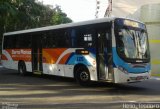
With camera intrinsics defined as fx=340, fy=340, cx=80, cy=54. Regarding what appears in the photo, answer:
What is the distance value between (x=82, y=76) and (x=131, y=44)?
9.89 ft

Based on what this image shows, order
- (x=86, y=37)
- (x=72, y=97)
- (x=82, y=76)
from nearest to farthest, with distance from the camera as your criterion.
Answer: (x=72, y=97)
(x=86, y=37)
(x=82, y=76)

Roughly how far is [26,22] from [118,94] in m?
28.4

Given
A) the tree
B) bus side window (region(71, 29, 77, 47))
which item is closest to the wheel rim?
bus side window (region(71, 29, 77, 47))

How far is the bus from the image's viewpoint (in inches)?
Result: 551

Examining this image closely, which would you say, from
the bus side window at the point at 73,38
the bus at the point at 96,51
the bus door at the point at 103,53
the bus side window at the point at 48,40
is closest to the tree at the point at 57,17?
the bus side window at the point at 48,40

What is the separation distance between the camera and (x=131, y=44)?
14258 millimetres

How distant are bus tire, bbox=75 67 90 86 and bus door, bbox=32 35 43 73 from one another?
13.1ft

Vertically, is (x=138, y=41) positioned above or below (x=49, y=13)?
below

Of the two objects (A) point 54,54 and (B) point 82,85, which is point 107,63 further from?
(A) point 54,54

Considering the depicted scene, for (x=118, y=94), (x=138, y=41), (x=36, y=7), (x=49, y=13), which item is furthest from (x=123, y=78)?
(x=49, y=13)

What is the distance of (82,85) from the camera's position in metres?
16.0

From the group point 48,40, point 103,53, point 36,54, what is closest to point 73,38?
point 103,53

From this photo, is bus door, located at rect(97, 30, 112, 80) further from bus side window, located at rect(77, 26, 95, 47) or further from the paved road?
the paved road

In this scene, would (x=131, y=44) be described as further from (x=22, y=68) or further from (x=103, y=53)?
(x=22, y=68)
